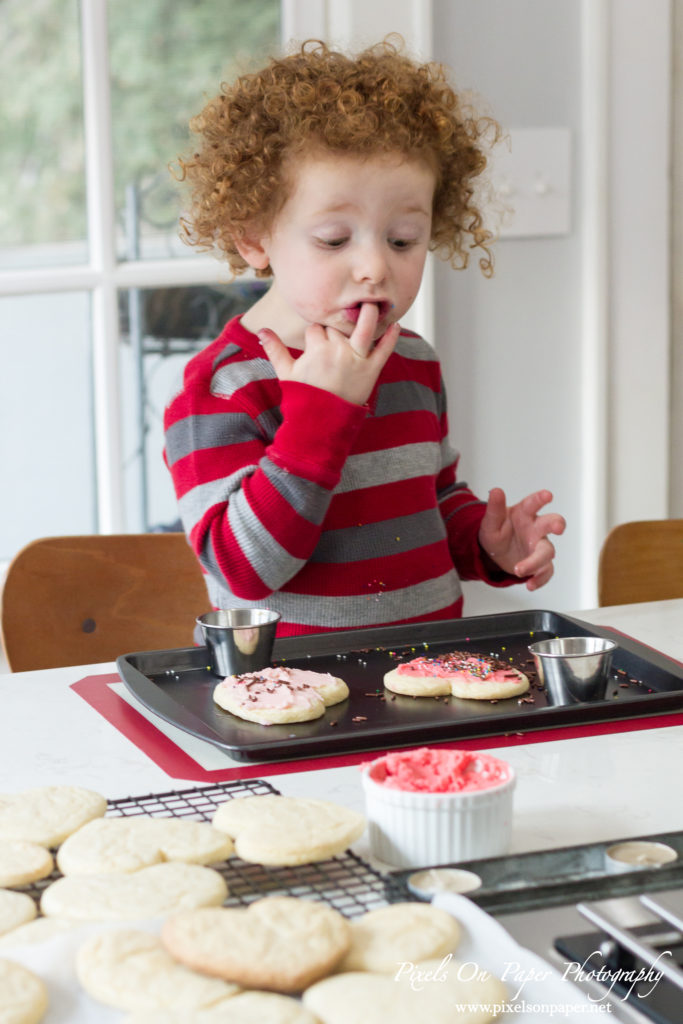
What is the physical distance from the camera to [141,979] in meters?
0.57

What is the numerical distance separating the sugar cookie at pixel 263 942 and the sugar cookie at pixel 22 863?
12 centimetres

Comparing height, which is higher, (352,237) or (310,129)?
(310,129)

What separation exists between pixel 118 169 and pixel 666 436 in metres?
1.32

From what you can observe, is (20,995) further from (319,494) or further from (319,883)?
(319,494)

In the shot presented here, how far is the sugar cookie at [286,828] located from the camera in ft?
2.33

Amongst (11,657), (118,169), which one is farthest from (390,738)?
(118,169)

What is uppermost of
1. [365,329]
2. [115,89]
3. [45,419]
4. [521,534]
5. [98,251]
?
[115,89]

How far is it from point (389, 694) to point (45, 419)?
4.69 ft

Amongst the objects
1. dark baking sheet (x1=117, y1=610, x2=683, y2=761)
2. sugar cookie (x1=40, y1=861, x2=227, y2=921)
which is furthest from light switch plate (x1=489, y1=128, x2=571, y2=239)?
sugar cookie (x1=40, y1=861, x2=227, y2=921)

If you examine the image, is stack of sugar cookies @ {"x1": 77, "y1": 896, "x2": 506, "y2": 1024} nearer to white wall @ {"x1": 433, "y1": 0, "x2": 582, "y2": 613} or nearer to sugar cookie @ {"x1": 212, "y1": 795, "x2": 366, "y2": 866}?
sugar cookie @ {"x1": 212, "y1": 795, "x2": 366, "y2": 866}

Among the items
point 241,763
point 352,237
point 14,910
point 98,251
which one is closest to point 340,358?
point 352,237

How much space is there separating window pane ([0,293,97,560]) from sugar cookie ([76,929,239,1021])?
6.03ft

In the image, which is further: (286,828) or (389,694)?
(389,694)

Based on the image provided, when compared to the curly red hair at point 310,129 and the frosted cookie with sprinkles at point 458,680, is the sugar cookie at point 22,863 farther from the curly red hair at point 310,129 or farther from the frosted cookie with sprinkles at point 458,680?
the curly red hair at point 310,129
